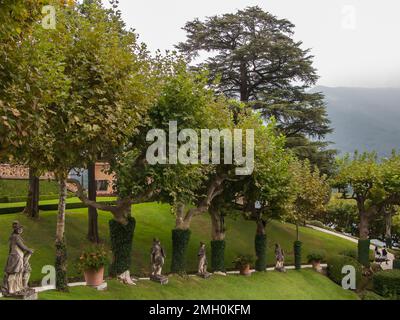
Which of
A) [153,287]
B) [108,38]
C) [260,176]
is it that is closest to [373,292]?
[260,176]

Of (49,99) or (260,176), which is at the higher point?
(49,99)

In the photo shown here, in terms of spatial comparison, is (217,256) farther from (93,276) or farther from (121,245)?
(93,276)

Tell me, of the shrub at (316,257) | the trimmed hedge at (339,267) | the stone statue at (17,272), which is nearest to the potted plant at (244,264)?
the shrub at (316,257)

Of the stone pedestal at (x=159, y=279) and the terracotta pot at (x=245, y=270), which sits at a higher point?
the stone pedestal at (x=159, y=279)

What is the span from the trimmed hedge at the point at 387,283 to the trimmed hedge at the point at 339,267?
1176mm

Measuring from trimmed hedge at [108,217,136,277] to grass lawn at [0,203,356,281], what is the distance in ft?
14.1

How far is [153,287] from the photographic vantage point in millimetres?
23000

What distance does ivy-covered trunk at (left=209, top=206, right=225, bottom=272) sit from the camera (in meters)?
30.4

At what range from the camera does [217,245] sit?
3066 cm

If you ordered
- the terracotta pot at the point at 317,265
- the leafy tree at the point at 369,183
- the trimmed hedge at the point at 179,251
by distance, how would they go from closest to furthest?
the trimmed hedge at the point at 179,251 < the terracotta pot at the point at 317,265 < the leafy tree at the point at 369,183

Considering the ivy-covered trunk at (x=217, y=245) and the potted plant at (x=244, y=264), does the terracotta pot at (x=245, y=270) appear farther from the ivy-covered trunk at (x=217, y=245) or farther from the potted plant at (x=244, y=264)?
the ivy-covered trunk at (x=217, y=245)

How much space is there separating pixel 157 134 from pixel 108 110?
5011 mm

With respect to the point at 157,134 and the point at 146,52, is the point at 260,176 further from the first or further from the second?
the point at 146,52

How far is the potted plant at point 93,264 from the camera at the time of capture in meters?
20.5
